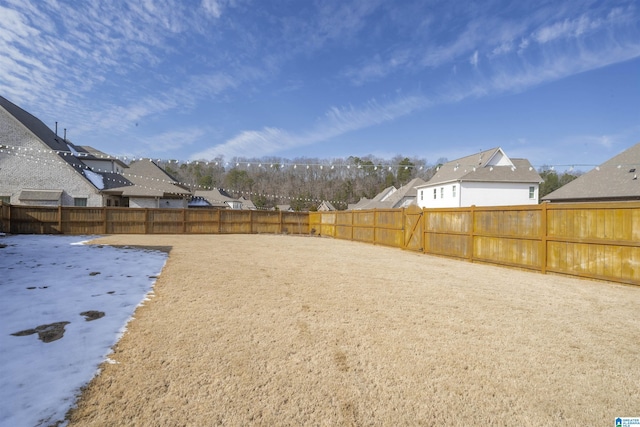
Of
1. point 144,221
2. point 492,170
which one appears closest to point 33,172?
point 144,221

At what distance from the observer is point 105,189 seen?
22000mm

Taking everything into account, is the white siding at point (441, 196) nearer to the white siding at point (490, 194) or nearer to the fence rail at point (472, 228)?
the white siding at point (490, 194)

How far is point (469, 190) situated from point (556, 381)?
2550 cm

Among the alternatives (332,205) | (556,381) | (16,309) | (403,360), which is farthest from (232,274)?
(332,205)

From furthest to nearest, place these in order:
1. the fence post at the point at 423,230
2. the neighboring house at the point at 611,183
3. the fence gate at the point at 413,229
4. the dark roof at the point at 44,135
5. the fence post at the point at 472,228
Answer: the dark roof at the point at 44,135
the neighboring house at the point at 611,183
the fence gate at the point at 413,229
the fence post at the point at 423,230
the fence post at the point at 472,228

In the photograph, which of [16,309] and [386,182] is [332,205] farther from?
[16,309]

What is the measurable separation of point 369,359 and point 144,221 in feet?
62.9

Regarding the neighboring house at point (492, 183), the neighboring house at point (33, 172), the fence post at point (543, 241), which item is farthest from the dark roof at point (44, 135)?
the neighboring house at point (492, 183)

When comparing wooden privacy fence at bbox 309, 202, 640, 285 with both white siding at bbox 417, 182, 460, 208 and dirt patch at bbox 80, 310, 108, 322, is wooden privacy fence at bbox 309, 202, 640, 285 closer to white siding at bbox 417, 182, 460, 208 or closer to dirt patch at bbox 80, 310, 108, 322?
dirt patch at bbox 80, 310, 108, 322

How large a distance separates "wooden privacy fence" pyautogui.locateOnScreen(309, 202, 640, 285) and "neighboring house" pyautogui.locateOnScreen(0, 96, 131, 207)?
20.8m

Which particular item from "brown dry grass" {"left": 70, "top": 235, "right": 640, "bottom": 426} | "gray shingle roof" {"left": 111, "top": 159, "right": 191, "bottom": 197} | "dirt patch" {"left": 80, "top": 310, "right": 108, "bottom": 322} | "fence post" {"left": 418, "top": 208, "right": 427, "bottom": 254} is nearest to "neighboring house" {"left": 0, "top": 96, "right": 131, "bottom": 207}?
"gray shingle roof" {"left": 111, "top": 159, "right": 191, "bottom": 197}

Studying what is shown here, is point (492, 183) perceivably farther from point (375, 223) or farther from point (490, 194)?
point (375, 223)

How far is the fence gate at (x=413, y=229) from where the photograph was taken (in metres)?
12.3

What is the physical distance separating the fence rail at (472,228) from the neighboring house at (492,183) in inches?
494
